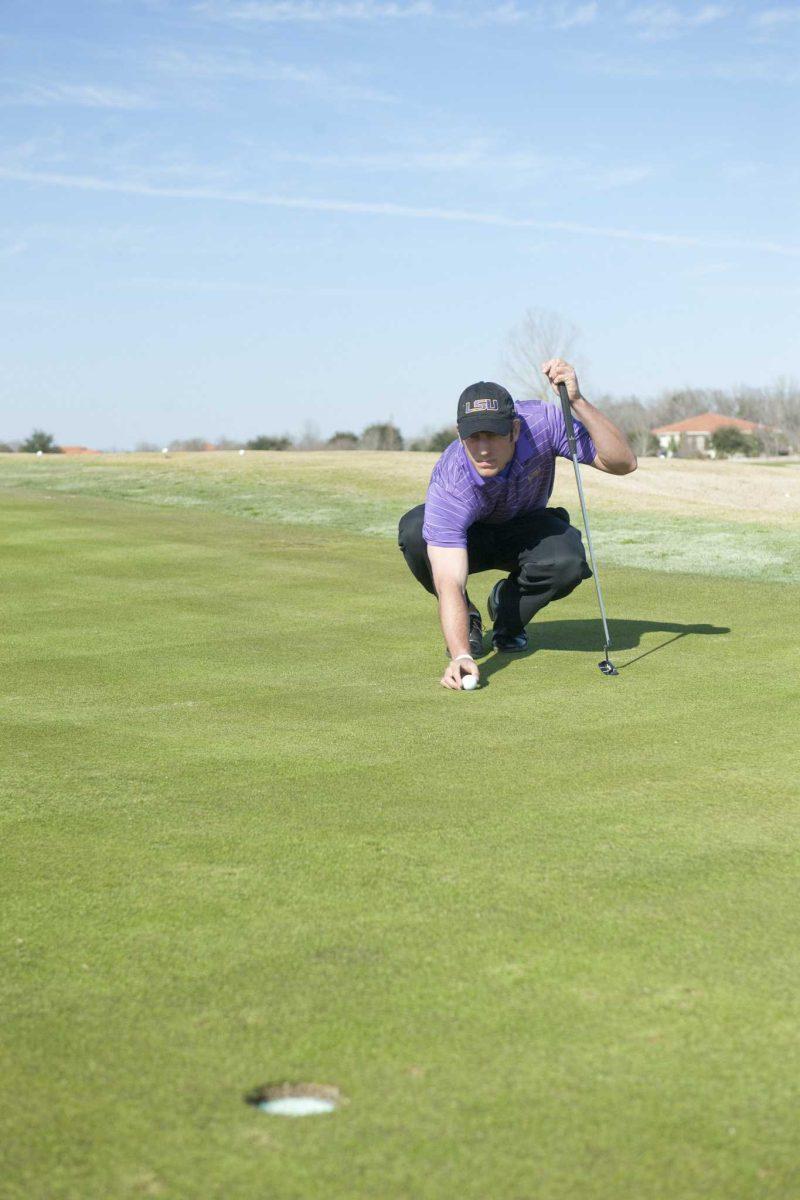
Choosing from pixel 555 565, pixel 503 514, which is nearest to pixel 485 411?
pixel 503 514

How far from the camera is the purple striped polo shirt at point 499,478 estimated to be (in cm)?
720

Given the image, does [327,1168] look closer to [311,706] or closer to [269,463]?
[311,706]

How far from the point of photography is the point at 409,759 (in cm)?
518

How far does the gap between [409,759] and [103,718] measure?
1.65 m

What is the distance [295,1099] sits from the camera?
2.49 meters

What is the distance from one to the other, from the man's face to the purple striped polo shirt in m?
0.06

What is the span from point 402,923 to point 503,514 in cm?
454

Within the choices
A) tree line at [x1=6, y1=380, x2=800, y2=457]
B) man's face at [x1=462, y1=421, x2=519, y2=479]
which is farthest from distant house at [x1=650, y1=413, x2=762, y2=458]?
man's face at [x1=462, y1=421, x2=519, y2=479]

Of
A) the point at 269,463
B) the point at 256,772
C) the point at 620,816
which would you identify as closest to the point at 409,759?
the point at 256,772

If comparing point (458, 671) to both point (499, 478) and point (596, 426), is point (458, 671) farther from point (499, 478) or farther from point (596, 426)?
point (596, 426)

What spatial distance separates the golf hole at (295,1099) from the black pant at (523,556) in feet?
17.6

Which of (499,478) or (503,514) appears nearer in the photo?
(499,478)

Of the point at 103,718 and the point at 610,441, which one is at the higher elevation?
the point at 610,441

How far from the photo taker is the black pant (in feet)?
25.3
